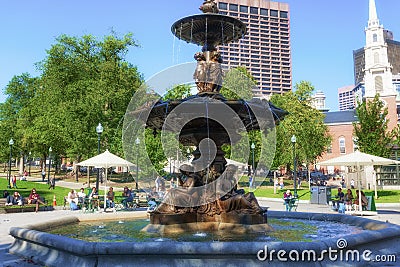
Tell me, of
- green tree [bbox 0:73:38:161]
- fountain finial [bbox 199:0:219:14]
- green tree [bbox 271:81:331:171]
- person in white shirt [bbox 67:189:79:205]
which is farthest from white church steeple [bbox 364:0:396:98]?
fountain finial [bbox 199:0:219:14]

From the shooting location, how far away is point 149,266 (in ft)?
19.4

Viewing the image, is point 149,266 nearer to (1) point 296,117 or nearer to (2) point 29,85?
(1) point 296,117

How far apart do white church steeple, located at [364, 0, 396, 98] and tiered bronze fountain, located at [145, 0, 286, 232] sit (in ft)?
190

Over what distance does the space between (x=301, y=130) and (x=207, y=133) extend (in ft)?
122

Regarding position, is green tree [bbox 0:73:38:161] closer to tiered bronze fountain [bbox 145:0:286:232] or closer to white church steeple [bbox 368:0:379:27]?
tiered bronze fountain [bbox 145:0:286:232]

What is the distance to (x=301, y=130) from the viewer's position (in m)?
45.4

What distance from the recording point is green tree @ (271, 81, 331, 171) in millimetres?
45094

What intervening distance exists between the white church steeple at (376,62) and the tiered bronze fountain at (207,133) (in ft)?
190

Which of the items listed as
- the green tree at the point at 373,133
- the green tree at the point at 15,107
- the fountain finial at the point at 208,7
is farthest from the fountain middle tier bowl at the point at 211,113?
the green tree at the point at 15,107

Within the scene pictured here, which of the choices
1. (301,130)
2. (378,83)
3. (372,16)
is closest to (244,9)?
(372,16)

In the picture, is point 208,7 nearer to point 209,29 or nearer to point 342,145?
point 209,29

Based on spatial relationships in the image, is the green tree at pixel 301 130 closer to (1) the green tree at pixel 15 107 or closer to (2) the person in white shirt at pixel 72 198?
(2) the person in white shirt at pixel 72 198

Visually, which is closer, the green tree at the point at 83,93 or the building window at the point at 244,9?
the green tree at the point at 83,93

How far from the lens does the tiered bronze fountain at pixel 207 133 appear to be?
30.5ft
